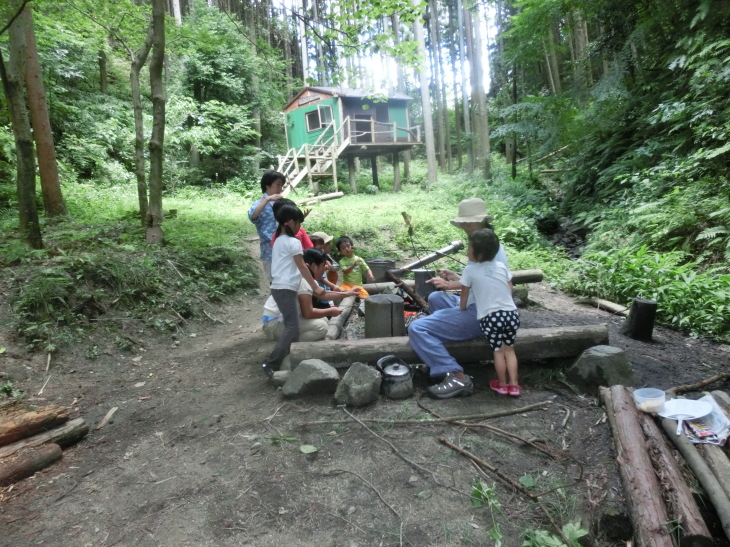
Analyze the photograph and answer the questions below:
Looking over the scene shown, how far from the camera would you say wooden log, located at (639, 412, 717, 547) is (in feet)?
6.43

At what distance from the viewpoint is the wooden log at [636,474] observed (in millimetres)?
2023

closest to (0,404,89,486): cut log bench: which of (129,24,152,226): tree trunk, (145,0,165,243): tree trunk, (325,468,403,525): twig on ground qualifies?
(325,468,403,525): twig on ground

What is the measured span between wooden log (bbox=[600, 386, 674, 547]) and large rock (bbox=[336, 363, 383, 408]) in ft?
5.77

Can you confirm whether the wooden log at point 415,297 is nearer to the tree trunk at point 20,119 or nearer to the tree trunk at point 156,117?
the tree trunk at point 156,117

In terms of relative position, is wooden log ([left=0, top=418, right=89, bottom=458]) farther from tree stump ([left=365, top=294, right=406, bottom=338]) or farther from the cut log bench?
tree stump ([left=365, top=294, right=406, bottom=338])

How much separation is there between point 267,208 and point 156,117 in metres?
3.82

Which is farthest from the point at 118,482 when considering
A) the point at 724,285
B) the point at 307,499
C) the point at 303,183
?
the point at 303,183

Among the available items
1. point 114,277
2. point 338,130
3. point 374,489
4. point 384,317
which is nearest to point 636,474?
point 374,489

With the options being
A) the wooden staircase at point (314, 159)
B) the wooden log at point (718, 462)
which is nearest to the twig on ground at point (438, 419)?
the wooden log at point (718, 462)

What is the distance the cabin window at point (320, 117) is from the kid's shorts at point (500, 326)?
20527 millimetres

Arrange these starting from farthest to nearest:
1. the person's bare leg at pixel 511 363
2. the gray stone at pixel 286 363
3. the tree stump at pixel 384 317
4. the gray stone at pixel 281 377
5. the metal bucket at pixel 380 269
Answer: the metal bucket at pixel 380 269 < the tree stump at pixel 384 317 < the gray stone at pixel 286 363 < the gray stone at pixel 281 377 < the person's bare leg at pixel 511 363

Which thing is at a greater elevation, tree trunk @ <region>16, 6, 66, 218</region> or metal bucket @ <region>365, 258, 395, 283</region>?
tree trunk @ <region>16, 6, 66, 218</region>

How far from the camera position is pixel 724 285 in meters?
5.80

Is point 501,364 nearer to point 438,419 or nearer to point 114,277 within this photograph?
point 438,419
